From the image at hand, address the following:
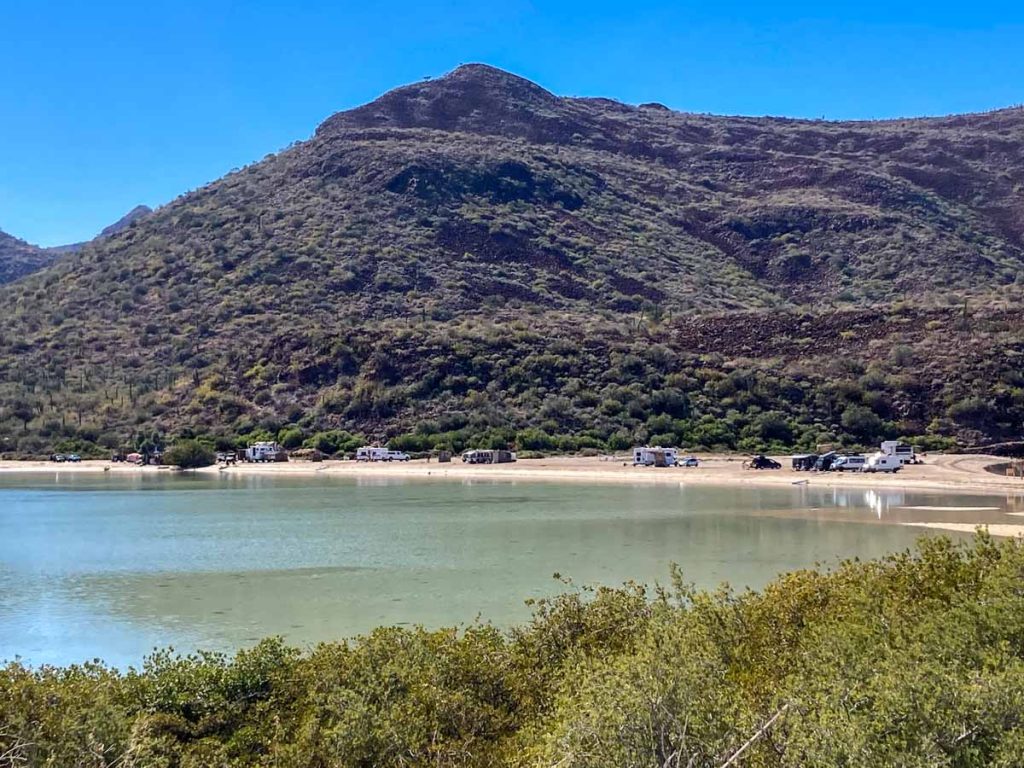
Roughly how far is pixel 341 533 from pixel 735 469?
31806mm

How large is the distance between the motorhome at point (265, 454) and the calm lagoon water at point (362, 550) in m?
17.4

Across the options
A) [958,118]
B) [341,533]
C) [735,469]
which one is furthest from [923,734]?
[958,118]

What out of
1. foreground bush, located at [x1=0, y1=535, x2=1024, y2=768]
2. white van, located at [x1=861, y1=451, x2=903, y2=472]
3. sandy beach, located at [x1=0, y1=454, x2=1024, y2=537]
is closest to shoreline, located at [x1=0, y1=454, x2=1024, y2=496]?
sandy beach, located at [x1=0, y1=454, x2=1024, y2=537]

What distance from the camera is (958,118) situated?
176000mm

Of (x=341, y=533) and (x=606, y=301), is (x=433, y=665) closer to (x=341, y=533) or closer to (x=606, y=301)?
(x=341, y=533)

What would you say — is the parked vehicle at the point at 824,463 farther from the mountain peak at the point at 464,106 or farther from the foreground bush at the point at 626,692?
the mountain peak at the point at 464,106

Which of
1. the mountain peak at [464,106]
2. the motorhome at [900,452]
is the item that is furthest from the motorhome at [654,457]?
the mountain peak at [464,106]

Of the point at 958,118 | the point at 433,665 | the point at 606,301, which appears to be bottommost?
the point at 433,665

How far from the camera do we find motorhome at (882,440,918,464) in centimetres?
5794

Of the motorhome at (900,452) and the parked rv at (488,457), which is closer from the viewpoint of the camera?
the motorhome at (900,452)

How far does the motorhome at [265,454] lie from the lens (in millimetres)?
73500

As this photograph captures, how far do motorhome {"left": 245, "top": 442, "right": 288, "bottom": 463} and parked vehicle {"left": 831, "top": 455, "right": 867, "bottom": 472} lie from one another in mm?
41761

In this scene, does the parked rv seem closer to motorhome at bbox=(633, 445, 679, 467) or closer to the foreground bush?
motorhome at bbox=(633, 445, 679, 467)

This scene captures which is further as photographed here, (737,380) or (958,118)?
(958,118)
